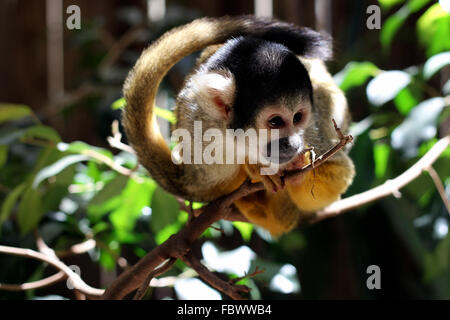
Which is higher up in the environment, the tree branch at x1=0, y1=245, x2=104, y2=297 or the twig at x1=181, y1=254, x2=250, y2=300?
the twig at x1=181, y1=254, x2=250, y2=300

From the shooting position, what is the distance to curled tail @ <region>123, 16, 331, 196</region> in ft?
4.58

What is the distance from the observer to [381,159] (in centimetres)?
192

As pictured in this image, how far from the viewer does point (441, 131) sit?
2695 mm

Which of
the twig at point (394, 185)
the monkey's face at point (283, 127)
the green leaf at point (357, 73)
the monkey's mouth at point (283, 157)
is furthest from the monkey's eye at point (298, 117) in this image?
the green leaf at point (357, 73)

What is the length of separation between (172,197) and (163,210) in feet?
0.16

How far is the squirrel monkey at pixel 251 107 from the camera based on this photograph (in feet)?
4.15

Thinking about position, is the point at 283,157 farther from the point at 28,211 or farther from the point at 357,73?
the point at 28,211

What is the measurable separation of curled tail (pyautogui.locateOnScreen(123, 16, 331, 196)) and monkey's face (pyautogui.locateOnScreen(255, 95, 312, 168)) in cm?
21

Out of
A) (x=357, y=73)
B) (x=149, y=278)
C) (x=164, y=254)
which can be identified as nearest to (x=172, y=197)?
(x=164, y=254)

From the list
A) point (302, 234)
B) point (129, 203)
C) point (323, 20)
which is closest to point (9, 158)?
point (129, 203)

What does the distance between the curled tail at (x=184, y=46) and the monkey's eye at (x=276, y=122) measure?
0.26m

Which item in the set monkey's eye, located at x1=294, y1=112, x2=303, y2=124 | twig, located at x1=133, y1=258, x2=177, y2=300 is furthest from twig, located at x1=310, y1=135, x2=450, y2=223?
twig, located at x1=133, y1=258, x2=177, y2=300

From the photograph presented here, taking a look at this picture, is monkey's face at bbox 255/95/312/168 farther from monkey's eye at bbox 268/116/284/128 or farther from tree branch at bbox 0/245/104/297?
tree branch at bbox 0/245/104/297
